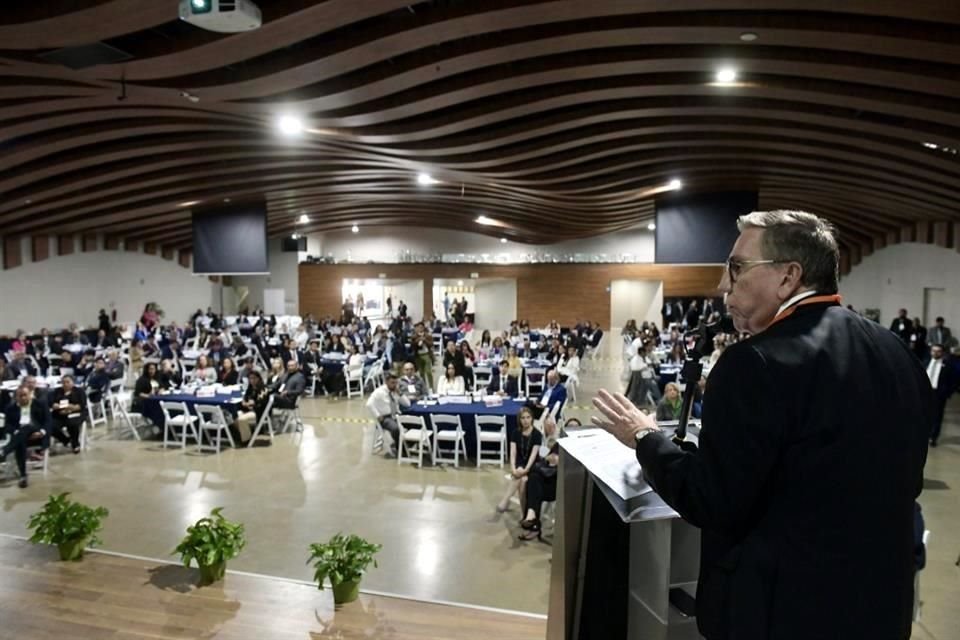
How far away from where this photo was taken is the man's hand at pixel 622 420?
1.59 metres

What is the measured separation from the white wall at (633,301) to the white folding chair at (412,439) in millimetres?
20863

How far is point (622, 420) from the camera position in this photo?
1.62m

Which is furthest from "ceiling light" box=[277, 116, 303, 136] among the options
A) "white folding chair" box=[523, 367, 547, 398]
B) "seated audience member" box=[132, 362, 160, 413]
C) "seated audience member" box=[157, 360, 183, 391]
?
"white folding chair" box=[523, 367, 547, 398]

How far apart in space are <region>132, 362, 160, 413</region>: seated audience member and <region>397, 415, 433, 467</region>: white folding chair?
181 inches

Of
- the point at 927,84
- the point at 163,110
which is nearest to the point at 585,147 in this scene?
the point at 927,84

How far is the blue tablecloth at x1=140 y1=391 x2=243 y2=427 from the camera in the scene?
10.5 metres

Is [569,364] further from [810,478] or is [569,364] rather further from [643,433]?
[810,478]

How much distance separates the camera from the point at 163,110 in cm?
900

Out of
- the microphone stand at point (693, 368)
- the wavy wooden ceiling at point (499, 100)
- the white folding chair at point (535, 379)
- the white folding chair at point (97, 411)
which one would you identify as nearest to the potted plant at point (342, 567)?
the microphone stand at point (693, 368)

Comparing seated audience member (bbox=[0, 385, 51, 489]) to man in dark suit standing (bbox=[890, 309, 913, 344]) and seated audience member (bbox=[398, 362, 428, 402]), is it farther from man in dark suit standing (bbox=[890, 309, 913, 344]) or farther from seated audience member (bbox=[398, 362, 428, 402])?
man in dark suit standing (bbox=[890, 309, 913, 344])

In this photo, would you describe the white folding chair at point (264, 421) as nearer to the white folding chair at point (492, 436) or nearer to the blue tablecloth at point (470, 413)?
the blue tablecloth at point (470, 413)

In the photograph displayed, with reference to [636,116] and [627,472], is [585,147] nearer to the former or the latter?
[636,116]

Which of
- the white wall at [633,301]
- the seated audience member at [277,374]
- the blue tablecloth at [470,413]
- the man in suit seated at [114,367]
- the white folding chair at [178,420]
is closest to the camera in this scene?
the blue tablecloth at [470,413]

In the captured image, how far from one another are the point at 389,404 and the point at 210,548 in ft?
17.0
